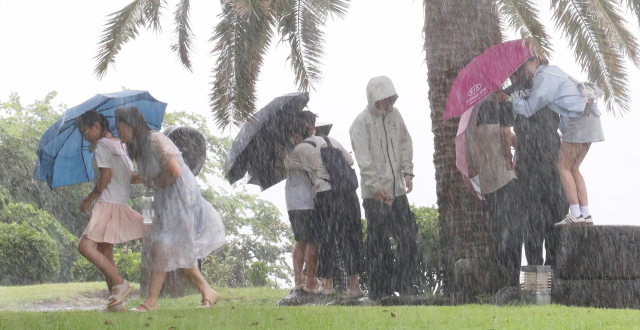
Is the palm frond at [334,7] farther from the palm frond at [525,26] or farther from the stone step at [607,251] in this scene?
the stone step at [607,251]

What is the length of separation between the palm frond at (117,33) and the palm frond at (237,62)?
109 cm

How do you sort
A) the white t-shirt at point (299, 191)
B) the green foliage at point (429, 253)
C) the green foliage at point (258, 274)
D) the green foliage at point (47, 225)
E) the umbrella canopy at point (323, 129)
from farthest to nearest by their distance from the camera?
the green foliage at point (47, 225) → the green foliage at point (258, 274) → the green foliage at point (429, 253) → the umbrella canopy at point (323, 129) → the white t-shirt at point (299, 191)

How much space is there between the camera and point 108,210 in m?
6.13

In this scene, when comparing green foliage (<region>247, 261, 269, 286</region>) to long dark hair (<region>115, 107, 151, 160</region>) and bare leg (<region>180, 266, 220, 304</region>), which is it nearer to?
bare leg (<region>180, 266, 220, 304</region>)

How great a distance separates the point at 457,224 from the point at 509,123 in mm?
1334

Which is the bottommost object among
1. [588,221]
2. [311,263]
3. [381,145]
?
[311,263]

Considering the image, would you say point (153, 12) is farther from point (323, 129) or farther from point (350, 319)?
point (350, 319)

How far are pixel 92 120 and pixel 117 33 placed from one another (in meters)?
2.07

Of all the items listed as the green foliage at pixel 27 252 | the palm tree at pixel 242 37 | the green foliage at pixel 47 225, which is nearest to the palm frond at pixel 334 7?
the palm tree at pixel 242 37

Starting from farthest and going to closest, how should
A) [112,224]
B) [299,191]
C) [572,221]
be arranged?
1. [299,191]
2. [112,224]
3. [572,221]

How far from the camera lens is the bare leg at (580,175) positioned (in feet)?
19.6

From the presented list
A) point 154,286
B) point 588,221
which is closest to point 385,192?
point 588,221

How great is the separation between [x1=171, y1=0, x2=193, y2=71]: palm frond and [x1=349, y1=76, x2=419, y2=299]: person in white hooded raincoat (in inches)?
147

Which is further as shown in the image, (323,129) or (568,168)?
(323,129)
